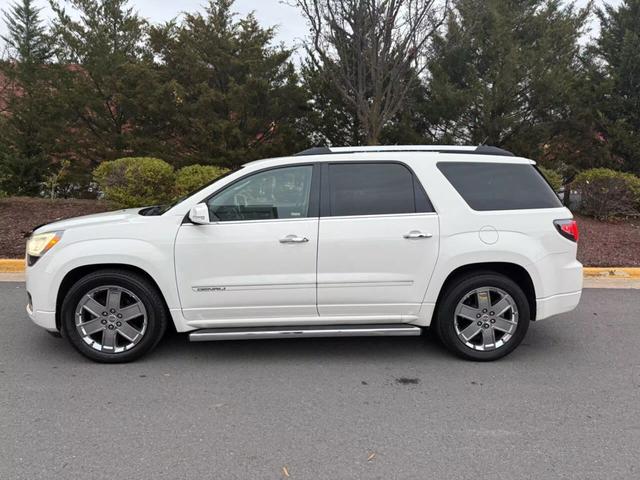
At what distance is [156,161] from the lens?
33.0 feet

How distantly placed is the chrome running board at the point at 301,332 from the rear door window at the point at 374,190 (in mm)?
923

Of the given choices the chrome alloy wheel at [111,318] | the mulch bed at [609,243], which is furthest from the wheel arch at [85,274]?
the mulch bed at [609,243]

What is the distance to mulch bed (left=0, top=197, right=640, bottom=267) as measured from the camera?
26.9 ft

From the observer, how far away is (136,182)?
31.7ft

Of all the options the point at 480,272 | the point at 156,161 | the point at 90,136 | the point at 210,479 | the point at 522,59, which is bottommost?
the point at 210,479

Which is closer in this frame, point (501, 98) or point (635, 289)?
point (635, 289)

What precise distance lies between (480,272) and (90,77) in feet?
48.3

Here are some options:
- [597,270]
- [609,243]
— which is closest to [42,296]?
[597,270]

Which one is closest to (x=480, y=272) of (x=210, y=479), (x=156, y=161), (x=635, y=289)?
(x=210, y=479)

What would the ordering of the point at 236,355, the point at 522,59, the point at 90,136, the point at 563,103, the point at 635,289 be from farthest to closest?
the point at 90,136 → the point at 563,103 → the point at 522,59 → the point at 635,289 → the point at 236,355

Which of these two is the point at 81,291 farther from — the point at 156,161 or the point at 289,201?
the point at 156,161

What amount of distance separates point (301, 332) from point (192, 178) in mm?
6207

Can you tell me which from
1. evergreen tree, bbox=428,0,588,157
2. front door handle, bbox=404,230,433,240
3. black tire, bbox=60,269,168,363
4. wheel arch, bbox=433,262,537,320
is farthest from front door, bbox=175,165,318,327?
evergreen tree, bbox=428,0,588,157

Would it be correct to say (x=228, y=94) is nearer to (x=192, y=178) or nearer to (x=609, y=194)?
(x=192, y=178)
